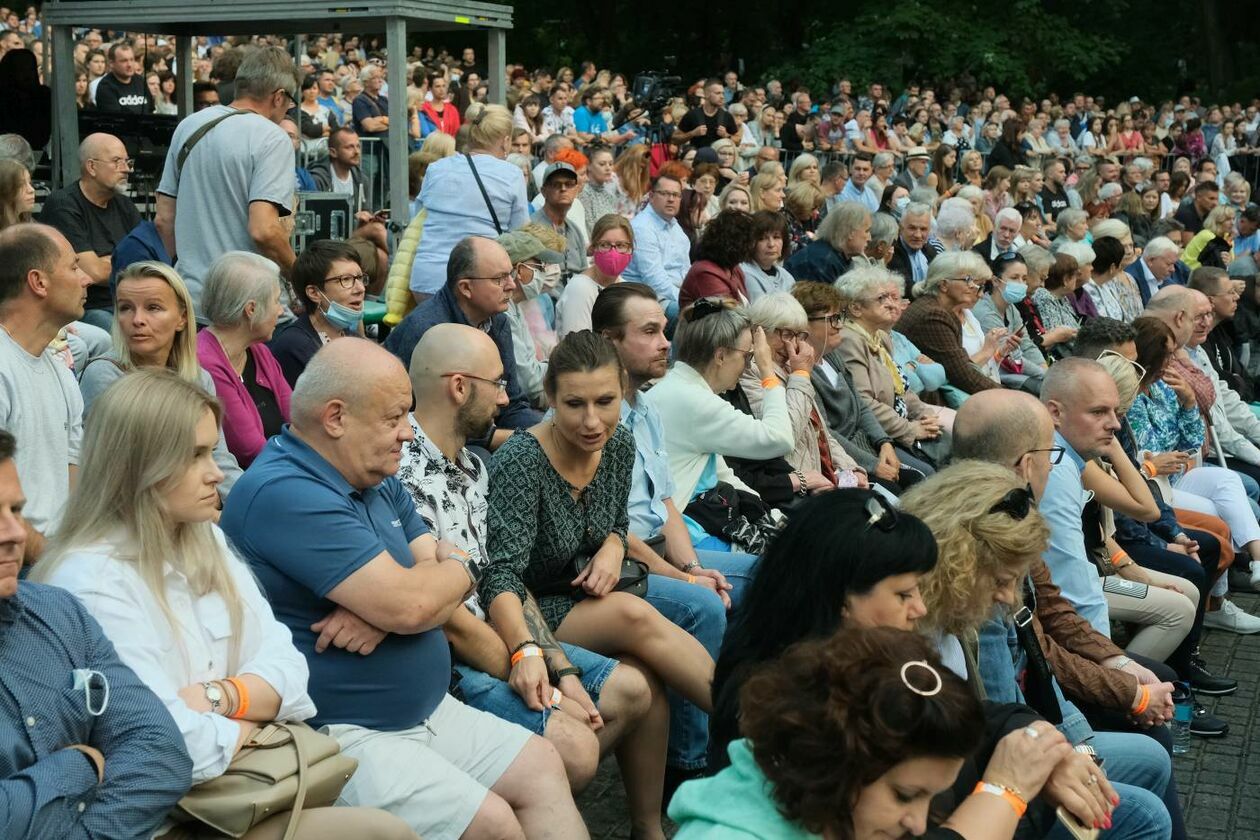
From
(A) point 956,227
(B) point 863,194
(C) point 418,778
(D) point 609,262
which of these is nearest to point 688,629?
(C) point 418,778

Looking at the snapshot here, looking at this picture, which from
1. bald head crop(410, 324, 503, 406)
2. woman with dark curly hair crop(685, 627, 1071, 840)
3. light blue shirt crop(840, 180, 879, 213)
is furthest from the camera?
light blue shirt crop(840, 180, 879, 213)

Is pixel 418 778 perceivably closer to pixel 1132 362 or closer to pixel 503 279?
pixel 503 279

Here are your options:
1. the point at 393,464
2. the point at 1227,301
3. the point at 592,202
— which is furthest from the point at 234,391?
the point at 1227,301

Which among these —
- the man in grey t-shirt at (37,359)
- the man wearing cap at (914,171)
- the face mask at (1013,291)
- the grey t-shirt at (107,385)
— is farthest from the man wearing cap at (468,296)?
the man wearing cap at (914,171)

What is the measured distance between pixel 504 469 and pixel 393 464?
84 cm

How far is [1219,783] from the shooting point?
5.43 metres

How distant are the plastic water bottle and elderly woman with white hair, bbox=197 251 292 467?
342 cm

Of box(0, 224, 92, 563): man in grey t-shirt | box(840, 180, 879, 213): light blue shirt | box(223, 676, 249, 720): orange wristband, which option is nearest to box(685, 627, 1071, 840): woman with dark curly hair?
box(223, 676, 249, 720): orange wristband

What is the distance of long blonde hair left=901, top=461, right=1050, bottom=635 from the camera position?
12.5ft

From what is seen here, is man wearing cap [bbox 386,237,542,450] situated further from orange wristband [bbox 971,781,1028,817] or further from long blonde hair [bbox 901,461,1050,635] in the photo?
orange wristband [bbox 971,781,1028,817]

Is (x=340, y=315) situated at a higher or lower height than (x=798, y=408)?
higher

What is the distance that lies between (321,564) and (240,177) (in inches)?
117

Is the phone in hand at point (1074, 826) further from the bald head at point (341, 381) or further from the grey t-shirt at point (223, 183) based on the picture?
the grey t-shirt at point (223, 183)

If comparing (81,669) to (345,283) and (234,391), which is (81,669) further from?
(345,283)
